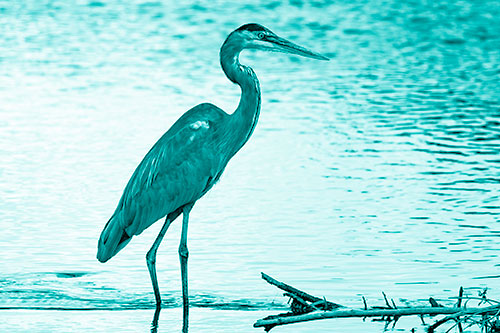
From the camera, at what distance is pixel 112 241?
709 cm

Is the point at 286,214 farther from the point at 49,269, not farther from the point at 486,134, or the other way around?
the point at 486,134

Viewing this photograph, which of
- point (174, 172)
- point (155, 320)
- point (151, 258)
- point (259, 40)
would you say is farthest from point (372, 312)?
point (259, 40)

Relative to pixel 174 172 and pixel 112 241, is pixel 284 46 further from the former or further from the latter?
pixel 112 241

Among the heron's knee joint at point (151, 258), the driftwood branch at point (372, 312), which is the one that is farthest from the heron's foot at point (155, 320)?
the driftwood branch at point (372, 312)

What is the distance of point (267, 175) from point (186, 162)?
3.21 metres

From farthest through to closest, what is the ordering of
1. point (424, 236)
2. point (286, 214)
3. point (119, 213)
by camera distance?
point (286, 214), point (424, 236), point (119, 213)

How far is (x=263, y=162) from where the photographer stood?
430 inches

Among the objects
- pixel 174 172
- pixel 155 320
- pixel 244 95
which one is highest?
pixel 244 95

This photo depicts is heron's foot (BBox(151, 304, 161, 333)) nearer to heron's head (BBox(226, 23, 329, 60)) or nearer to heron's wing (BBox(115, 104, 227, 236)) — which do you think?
heron's wing (BBox(115, 104, 227, 236))

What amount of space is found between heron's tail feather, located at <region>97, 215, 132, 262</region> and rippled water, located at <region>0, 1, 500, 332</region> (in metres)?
0.28

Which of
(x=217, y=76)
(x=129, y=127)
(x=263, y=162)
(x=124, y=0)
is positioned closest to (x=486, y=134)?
(x=263, y=162)

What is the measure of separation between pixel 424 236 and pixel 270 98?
19.9ft

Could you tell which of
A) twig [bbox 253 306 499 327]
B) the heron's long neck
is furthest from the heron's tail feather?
twig [bbox 253 306 499 327]

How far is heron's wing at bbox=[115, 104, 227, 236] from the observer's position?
23.7 feet
